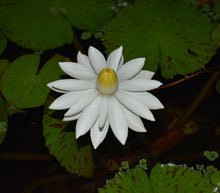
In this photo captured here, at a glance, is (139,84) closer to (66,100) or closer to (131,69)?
(131,69)

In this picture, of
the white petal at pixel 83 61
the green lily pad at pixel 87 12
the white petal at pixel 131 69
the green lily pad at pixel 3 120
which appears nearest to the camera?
the white petal at pixel 131 69

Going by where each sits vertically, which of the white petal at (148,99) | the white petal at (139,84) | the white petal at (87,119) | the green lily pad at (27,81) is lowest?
the green lily pad at (27,81)

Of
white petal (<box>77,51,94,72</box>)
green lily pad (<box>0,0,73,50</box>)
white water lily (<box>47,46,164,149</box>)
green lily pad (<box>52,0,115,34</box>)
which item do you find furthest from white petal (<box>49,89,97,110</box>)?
green lily pad (<box>52,0,115,34</box>)

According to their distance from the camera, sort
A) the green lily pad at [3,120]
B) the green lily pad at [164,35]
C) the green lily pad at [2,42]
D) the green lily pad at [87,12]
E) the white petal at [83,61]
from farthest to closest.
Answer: the green lily pad at [87,12]
the green lily pad at [2,42]
the green lily pad at [164,35]
the green lily pad at [3,120]
the white petal at [83,61]

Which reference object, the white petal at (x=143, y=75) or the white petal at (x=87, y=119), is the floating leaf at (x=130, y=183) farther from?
the white petal at (x=143, y=75)

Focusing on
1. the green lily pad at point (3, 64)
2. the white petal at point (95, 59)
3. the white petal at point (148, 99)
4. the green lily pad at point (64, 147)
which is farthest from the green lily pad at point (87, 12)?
the white petal at point (148, 99)

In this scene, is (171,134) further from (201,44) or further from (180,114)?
(201,44)

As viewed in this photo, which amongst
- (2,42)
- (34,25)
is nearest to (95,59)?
(34,25)
